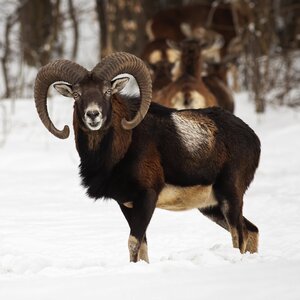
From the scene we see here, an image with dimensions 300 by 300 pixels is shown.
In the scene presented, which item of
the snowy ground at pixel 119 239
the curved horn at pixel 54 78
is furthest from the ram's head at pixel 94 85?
the snowy ground at pixel 119 239

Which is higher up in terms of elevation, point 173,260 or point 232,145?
point 232,145

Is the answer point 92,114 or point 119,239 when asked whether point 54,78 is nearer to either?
point 92,114

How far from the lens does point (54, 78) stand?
812 cm

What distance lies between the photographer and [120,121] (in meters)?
7.95

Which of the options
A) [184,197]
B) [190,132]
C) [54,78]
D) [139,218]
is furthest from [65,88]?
[184,197]

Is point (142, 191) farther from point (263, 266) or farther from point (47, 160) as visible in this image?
point (47, 160)

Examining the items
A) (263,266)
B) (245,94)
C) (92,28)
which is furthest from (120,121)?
(92,28)

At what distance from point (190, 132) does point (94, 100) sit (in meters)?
1.12

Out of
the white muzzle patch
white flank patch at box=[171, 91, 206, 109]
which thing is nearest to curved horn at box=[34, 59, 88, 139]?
the white muzzle patch

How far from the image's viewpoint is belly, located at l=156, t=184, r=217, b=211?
8.02m

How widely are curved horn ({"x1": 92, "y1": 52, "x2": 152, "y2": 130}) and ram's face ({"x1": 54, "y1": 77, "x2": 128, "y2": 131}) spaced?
99 mm

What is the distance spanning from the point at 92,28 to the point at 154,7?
848cm

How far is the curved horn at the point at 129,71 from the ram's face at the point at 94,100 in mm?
99

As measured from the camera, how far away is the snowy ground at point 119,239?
19.1ft
